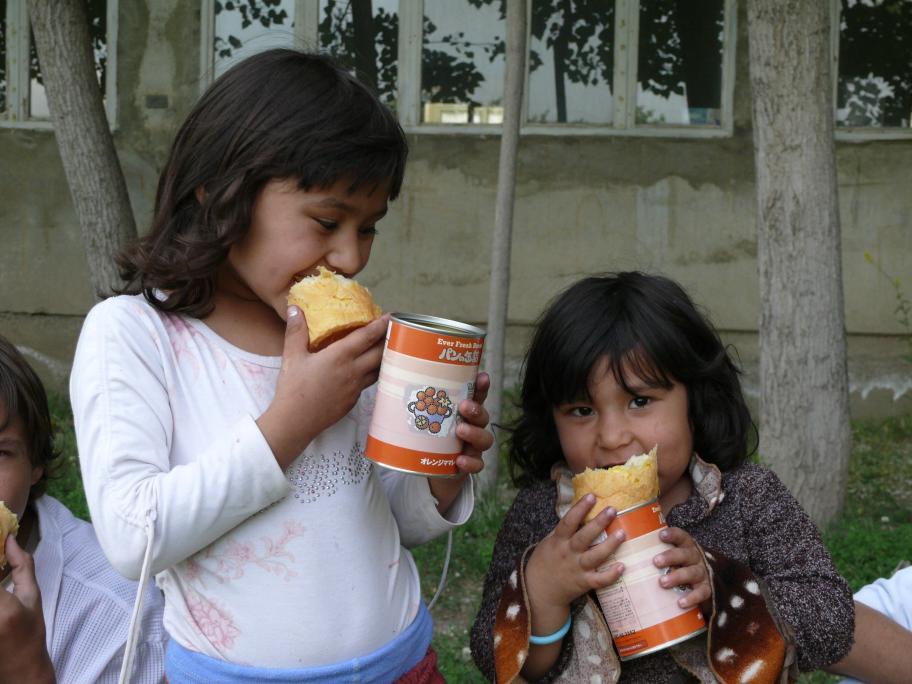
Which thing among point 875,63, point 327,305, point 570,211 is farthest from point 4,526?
point 875,63

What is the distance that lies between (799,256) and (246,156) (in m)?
3.03

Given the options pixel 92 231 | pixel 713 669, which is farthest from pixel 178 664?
pixel 92 231

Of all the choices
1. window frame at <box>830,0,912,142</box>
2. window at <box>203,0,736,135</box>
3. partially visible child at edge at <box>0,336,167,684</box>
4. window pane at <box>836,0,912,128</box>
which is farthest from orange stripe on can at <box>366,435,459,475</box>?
window pane at <box>836,0,912,128</box>

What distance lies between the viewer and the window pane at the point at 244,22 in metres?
7.42

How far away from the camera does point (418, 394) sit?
1491mm

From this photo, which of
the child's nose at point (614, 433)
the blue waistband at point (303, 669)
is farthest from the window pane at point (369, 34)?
the blue waistband at point (303, 669)

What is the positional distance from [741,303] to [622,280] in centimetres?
548

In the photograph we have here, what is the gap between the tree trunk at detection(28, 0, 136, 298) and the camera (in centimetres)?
481

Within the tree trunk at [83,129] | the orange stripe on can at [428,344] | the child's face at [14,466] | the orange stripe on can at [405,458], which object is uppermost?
the tree trunk at [83,129]

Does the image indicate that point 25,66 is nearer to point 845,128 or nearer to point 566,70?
point 566,70

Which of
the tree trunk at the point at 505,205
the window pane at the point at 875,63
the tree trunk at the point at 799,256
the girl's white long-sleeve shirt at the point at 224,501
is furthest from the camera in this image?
the window pane at the point at 875,63

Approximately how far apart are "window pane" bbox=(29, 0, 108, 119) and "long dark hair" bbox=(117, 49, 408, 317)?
256 inches

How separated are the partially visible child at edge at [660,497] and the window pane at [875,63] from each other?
600 centimetres

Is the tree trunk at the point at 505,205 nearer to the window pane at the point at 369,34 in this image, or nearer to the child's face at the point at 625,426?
the child's face at the point at 625,426
